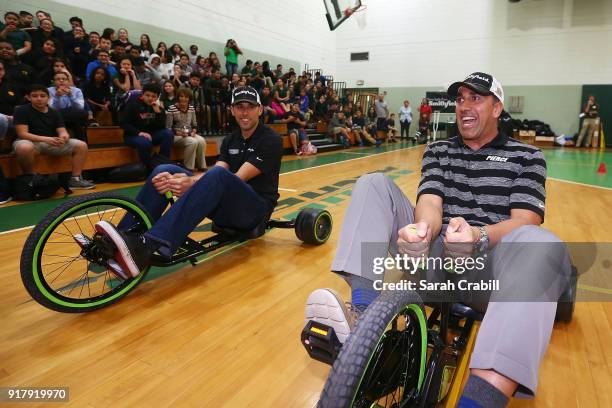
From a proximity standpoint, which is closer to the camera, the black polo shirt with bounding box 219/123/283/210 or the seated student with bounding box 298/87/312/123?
the black polo shirt with bounding box 219/123/283/210

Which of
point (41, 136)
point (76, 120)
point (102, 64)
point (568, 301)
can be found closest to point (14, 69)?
point (76, 120)

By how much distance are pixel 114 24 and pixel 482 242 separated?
28.3 feet

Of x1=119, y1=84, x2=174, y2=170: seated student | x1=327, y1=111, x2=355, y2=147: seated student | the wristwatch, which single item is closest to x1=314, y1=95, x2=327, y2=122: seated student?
x1=327, y1=111, x2=355, y2=147: seated student

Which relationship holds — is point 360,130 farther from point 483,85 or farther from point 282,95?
point 483,85

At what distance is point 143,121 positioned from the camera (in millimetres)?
5250

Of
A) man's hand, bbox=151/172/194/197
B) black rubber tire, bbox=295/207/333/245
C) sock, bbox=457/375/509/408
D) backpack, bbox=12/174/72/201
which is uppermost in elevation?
man's hand, bbox=151/172/194/197

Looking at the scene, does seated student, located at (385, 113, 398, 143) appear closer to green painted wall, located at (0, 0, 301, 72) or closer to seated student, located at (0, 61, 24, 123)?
green painted wall, located at (0, 0, 301, 72)

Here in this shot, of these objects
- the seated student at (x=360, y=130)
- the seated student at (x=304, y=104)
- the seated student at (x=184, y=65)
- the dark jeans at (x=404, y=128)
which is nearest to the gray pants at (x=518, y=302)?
the seated student at (x=184, y=65)

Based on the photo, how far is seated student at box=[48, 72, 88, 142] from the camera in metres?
4.71

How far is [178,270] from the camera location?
7.66 feet

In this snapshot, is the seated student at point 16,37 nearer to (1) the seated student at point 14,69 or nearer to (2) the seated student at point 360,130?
(1) the seated student at point 14,69

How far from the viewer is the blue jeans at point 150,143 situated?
5199 millimetres

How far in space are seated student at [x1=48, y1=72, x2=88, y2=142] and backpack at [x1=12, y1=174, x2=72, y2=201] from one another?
1018mm

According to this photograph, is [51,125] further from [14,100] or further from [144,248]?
[144,248]
